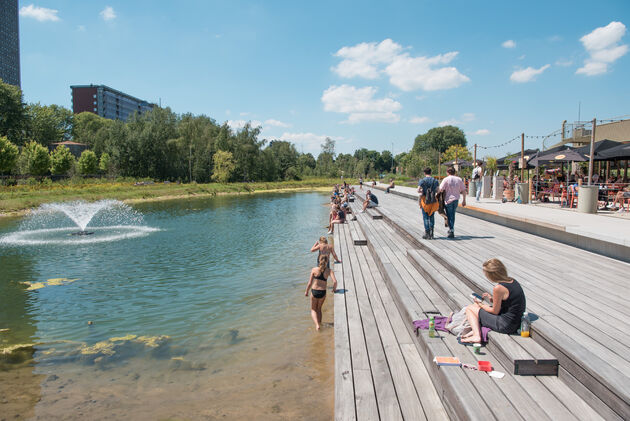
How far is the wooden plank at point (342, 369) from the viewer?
331cm

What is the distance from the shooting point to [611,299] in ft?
15.7

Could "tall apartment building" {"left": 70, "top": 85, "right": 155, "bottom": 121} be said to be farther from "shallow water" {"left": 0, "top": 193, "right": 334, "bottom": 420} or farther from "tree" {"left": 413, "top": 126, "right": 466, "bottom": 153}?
"shallow water" {"left": 0, "top": 193, "right": 334, "bottom": 420}

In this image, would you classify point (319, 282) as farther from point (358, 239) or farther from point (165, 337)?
point (358, 239)

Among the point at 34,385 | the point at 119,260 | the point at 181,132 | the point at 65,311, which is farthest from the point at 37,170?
the point at 34,385

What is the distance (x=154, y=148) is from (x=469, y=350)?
220 feet

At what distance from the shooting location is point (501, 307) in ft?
12.8

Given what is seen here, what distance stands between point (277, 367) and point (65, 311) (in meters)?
5.34

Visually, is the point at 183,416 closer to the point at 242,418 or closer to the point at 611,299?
the point at 242,418

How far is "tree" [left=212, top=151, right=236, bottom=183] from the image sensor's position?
6638 cm

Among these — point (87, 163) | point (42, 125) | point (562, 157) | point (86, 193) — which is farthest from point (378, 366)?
point (42, 125)

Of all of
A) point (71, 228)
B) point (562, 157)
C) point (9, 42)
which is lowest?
point (71, 228)

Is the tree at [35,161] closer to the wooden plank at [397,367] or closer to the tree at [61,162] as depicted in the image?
the tree at [61,162]

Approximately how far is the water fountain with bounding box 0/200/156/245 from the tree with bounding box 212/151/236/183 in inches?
1499

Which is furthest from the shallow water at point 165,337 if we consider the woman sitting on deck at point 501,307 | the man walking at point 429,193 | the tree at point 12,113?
the tree at point 12,113
